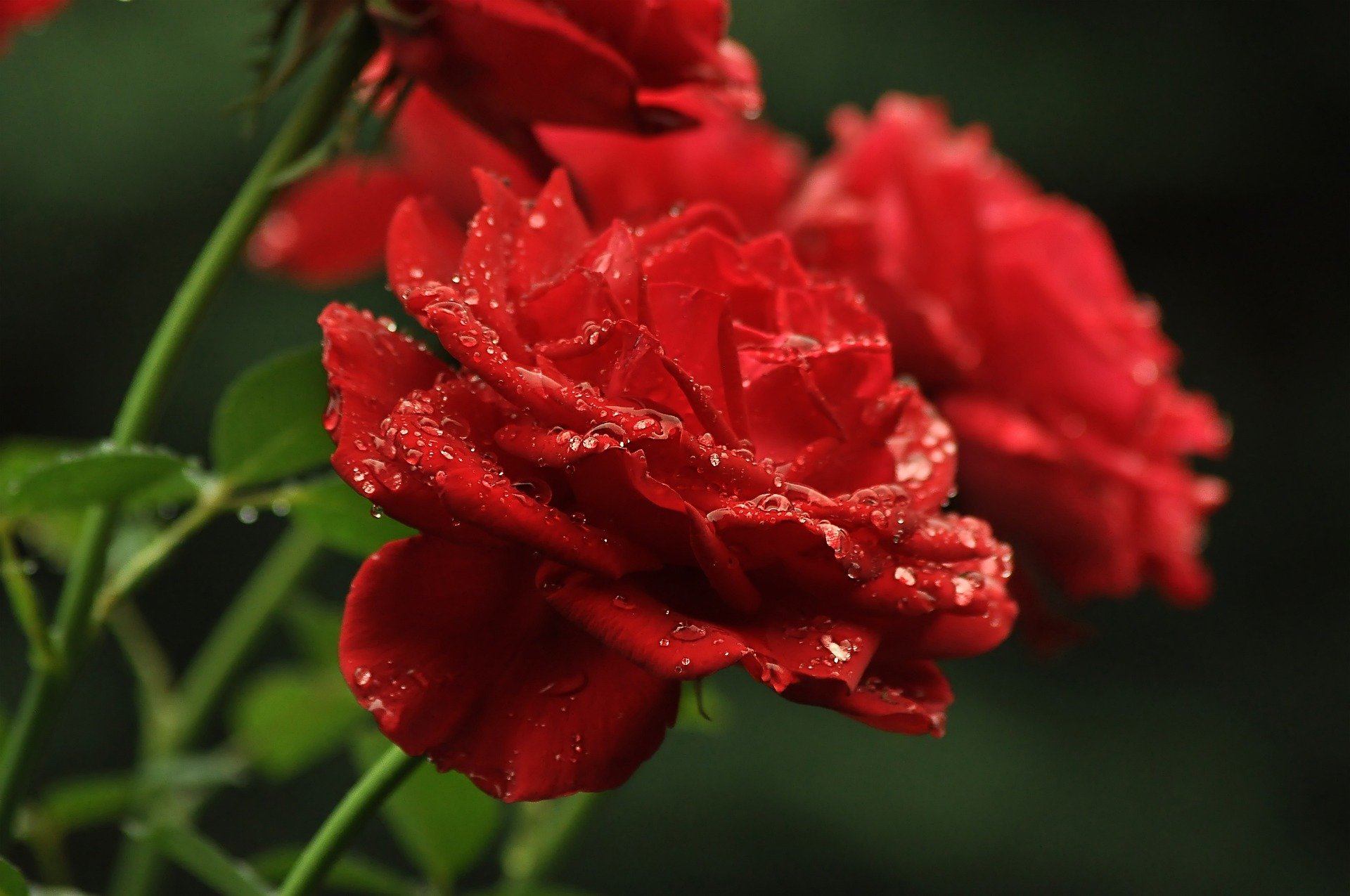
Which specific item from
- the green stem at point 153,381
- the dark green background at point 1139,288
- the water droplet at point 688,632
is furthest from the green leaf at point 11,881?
the dark green background at point 1139,288

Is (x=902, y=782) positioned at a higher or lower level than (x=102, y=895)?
higher

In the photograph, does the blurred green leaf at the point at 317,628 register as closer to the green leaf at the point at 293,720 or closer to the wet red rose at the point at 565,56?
the green leaf at the point at 293,720

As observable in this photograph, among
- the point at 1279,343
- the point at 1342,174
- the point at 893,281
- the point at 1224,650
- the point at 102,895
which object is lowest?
the point at 102,895

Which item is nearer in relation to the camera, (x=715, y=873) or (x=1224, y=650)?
(x=715, y=873)

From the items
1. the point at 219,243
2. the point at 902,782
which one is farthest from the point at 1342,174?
the point at 219,243

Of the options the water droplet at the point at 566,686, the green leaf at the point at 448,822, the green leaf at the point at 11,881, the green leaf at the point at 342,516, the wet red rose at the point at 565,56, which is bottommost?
the green leaf at the point at 448,822

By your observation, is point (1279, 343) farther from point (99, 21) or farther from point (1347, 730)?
point (99, 21)

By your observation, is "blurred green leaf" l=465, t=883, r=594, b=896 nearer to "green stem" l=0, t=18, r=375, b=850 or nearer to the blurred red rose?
"green stem" l=0, t=18, r=375, b=850
